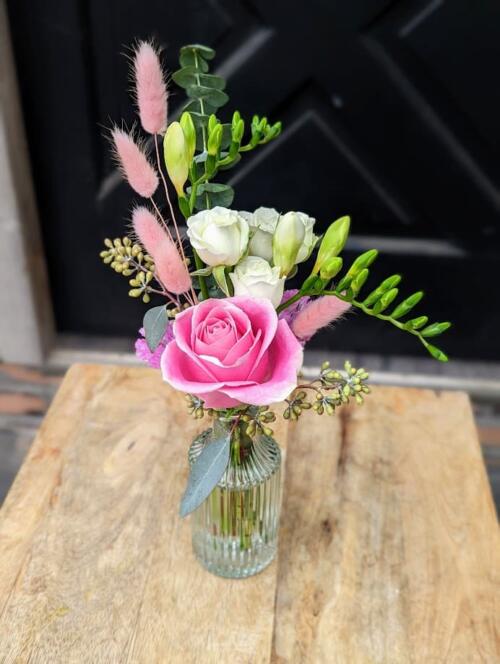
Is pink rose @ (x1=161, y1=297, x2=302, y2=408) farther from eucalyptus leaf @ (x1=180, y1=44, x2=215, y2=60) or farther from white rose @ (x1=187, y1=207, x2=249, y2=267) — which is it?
eucalyptus leaf @ (x1=180, y1=44, x2=215, y2=60)

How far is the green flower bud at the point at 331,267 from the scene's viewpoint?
613 millimetres

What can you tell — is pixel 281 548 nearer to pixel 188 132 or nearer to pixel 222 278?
pixel 222 278

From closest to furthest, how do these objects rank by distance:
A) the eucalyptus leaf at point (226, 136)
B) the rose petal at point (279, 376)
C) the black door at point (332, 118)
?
the rose petal at point (279, 376)
the eucalyptus leaf at point (226, 136)
the black door at point (332, 118)

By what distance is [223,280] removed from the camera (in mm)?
674

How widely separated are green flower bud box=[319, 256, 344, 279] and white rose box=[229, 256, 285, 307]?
0.04m

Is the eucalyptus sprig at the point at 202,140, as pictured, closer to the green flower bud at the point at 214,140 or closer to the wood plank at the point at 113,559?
the green flower bud at the point at 214,140

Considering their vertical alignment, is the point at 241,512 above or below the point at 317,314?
below

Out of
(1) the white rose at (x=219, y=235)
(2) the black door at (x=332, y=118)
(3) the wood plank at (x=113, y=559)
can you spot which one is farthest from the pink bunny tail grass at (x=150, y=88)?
(2) the black door at (x=332, y=118)

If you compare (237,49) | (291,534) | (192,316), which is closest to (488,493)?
(291,534)

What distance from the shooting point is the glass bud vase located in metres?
0.79

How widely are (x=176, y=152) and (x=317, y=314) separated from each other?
0.62 feet

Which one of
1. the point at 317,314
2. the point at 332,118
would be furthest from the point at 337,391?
the point at 332,118

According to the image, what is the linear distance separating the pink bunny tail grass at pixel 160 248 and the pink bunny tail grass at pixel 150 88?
0.08 m

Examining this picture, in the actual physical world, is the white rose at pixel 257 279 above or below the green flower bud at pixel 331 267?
above
